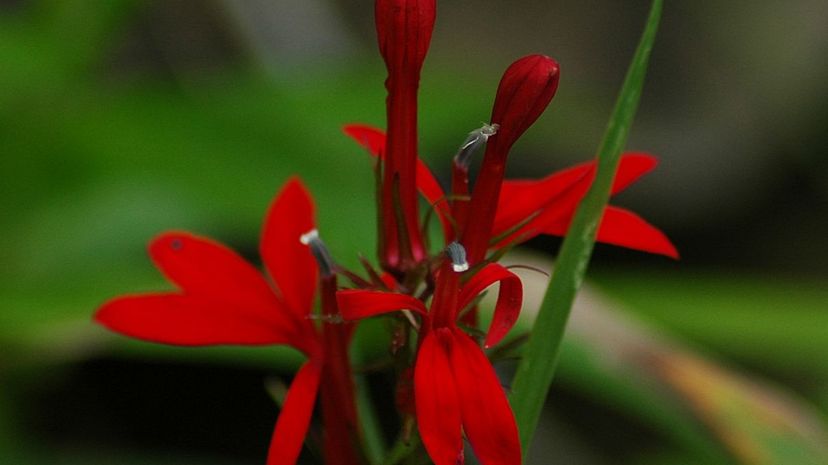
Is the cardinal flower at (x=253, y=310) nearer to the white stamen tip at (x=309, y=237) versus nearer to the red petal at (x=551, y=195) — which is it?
the white stamen tip at (x=309, y=237)

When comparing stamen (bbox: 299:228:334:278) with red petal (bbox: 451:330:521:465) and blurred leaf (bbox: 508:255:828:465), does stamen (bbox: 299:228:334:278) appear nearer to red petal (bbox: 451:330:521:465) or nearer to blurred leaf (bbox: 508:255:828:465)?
red petal (bbox: 451:330:521:465)

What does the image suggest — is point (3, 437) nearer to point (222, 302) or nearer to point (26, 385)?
point (26, 385)

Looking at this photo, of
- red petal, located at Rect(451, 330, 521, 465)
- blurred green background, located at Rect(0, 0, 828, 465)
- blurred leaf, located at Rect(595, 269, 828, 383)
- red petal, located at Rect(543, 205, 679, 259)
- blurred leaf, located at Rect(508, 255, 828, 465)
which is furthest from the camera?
blurred leaf, located at Rect(595, 269, 828, 383)

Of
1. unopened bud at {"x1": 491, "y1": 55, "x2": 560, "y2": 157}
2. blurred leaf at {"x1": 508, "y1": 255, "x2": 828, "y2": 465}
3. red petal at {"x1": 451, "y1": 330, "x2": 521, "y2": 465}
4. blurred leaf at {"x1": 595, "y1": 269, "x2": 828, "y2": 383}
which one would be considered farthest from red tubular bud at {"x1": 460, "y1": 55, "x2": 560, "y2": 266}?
blurred leaf at {"x1": 595, "y1": 269, "x2": 828, "y2": 383}

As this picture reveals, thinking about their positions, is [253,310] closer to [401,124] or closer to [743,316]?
[401,124]

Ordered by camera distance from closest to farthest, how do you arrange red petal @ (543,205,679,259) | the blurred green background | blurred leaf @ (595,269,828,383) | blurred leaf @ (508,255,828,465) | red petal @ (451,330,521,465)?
red petal @ (451,330,521,465) < red petal @ (543,205,679,259) < blurred leaf @ (508,255,828,465) < the blurred green background < blurred leaf @ (595,269,828,383)

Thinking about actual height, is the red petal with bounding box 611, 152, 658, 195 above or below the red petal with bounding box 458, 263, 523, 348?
above

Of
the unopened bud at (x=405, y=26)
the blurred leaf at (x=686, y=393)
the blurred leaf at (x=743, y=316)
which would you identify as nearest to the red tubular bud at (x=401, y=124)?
the unopened bud at (x=405, y=26)

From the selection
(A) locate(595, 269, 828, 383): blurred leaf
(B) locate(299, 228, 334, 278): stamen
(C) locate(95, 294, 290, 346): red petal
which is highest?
(B) locate(299, 228, 334, 278): stamen

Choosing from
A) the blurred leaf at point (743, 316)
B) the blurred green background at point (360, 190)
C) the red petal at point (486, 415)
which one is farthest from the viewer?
the blurred leaf at point (743, 316)

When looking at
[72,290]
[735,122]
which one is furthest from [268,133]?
[735,122]
